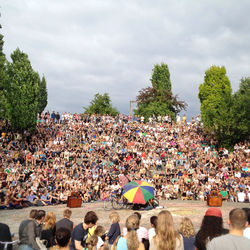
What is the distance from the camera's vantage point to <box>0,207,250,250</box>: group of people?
3.16 meters

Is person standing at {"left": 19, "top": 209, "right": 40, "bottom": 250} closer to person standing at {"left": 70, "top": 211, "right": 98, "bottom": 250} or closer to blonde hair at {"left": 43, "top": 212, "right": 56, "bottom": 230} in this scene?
blonde hair at {"left": 43, "top": 212, "right": 56, "bottom": 230}

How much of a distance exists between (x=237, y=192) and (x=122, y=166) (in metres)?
9.98

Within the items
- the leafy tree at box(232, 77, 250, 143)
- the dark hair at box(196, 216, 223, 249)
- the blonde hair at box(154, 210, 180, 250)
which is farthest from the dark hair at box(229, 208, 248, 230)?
the leafy tree at box(232, 77, 250, 143)

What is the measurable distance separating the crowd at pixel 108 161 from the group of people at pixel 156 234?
992 cm

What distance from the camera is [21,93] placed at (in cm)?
3103

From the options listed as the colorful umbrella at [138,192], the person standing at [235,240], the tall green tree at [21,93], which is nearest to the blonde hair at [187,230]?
the person standing at [235,240]

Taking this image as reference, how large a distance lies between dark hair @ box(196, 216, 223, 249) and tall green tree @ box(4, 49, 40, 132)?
28498mm

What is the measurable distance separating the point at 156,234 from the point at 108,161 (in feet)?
73.4

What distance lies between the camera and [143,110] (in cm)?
5384

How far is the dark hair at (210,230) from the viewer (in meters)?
3.98

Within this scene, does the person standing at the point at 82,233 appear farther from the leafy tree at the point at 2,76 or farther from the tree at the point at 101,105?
the tree at the point at 101,105

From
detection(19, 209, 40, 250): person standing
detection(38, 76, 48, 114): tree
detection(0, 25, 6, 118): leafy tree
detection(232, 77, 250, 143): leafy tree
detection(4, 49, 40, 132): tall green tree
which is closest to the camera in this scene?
detection(19, 209, 40, 250): person standing

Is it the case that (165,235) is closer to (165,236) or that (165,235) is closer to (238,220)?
(165,236)

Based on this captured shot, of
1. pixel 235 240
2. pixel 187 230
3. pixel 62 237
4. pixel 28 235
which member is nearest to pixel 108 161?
pixel 28 235
